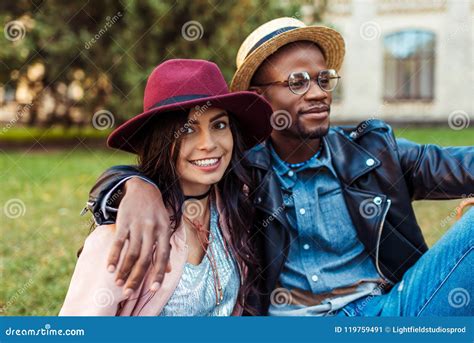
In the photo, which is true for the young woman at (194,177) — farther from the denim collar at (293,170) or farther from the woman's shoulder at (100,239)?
the denim collar at (293,170)

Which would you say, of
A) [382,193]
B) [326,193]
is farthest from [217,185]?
[382,193]

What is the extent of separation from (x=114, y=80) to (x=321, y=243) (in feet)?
32.9

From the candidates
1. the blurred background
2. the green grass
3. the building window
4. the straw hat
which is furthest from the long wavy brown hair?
the building window

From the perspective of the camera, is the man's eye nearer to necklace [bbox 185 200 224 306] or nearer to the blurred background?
necklace [bbox 185 200 224 306]

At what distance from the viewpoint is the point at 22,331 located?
2371mm

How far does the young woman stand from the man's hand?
0.07 metres

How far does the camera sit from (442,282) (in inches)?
91.0

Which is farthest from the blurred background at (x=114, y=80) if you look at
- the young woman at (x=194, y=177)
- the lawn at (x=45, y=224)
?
the young woman at (x=194, y=177)

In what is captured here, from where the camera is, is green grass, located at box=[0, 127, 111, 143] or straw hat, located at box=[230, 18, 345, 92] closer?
straw hat, located at box=[230, 18, 345, 92]

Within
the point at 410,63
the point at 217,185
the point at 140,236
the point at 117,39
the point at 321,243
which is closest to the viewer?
the point at 140,236

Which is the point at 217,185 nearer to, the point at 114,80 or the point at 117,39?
the point at 117,39

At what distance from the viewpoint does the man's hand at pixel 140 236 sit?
2.01m

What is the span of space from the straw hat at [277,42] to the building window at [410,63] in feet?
44.8

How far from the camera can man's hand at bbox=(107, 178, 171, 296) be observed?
201 centimetres
